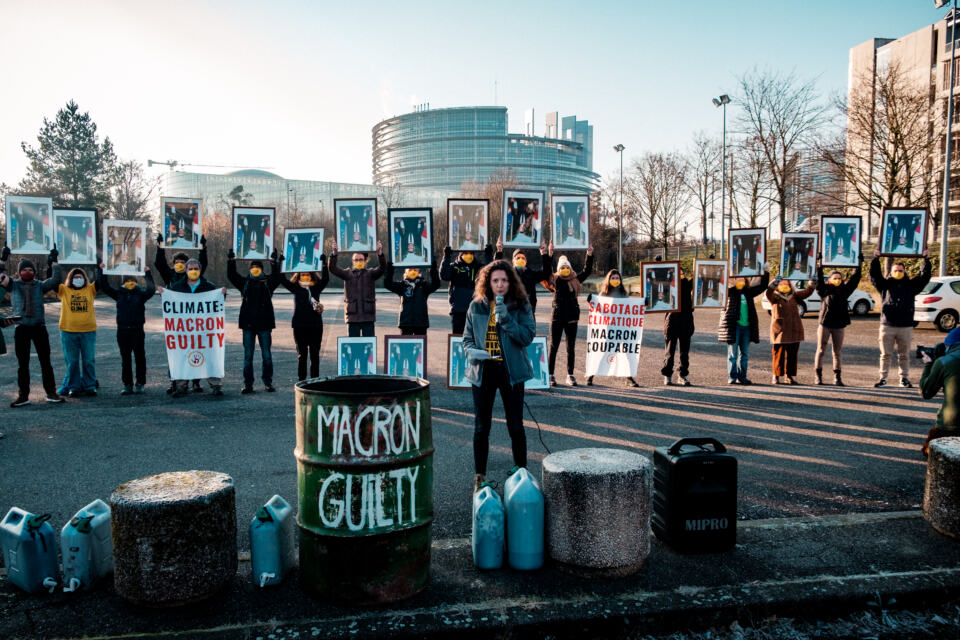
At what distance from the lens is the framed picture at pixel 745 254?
35.3 ft

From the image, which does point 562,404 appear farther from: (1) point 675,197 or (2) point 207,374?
(1) point 675,197

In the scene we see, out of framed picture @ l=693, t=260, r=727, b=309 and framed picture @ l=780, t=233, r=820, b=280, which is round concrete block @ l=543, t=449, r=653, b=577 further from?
framed picture @ l=780, t=233, r=820, b=280

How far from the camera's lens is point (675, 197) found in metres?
47.8

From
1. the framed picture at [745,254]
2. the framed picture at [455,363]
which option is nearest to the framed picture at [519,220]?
the framed picture at [455,363]

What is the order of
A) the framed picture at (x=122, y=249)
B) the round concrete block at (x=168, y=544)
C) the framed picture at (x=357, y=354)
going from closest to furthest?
the round concrete block at (x=168, y=544), the framed picture at (x=357, y=354), the framed picture at (x=122, y=249)

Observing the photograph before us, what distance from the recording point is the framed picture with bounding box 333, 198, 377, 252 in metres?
9.80

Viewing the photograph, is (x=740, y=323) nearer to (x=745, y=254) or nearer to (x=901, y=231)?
(x=745, y=254)

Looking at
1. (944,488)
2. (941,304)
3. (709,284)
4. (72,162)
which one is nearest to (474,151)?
(72,162)

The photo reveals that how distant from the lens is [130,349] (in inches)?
385

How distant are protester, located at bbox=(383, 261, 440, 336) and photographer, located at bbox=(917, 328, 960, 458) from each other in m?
6.22

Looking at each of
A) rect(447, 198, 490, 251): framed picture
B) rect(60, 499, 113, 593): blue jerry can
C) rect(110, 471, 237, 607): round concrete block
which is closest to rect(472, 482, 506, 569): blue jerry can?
rect(110, 471, 237, 607): round concrete block

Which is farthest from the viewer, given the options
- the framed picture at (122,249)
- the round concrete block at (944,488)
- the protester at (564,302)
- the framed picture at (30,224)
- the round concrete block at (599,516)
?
the protester at (564,302)

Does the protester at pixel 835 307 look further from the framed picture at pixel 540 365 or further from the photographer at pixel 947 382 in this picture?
the photographer at pixel 947 382

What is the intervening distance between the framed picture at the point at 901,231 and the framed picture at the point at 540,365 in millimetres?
5835
